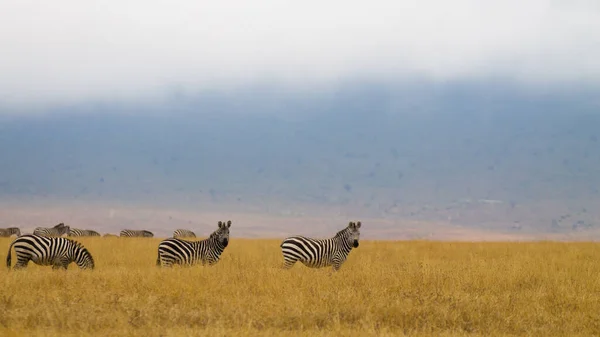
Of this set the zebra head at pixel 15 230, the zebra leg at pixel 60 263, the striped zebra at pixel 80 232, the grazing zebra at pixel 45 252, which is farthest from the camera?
the zebra head at pixel 15 230

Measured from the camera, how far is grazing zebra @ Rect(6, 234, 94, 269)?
2217 cm

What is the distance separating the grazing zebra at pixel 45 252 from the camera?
72.7 feet

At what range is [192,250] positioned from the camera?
74.2 ft

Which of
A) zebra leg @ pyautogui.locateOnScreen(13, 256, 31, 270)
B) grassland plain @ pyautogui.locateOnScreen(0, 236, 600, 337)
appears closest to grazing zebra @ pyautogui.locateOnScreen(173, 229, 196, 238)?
zebra leg @ pyautogui.locateOnScreen(13, 256, 31, 270)

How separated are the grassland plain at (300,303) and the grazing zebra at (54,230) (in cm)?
2744

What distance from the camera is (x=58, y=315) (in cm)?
1245

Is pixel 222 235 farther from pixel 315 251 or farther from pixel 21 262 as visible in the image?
pixel 21 262

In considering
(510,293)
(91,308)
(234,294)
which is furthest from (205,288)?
(510,293)

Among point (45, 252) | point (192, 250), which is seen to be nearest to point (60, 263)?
point (45, 252)

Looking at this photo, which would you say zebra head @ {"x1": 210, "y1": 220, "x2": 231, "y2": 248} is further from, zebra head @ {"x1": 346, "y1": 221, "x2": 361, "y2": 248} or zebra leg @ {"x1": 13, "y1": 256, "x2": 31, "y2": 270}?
zebra leg @ {"x1": 13, "y1": 256, "x2": 31, "y2": 270}

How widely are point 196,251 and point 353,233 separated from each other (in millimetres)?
5309

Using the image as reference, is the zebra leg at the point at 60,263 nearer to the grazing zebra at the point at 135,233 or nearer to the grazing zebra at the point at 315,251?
the grazing zebra at the point at 315,251

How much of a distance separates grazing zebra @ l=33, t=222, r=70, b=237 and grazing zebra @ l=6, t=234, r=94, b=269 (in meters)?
22.4

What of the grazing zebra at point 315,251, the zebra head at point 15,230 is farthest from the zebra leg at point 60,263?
the zebra head at point 15,230
